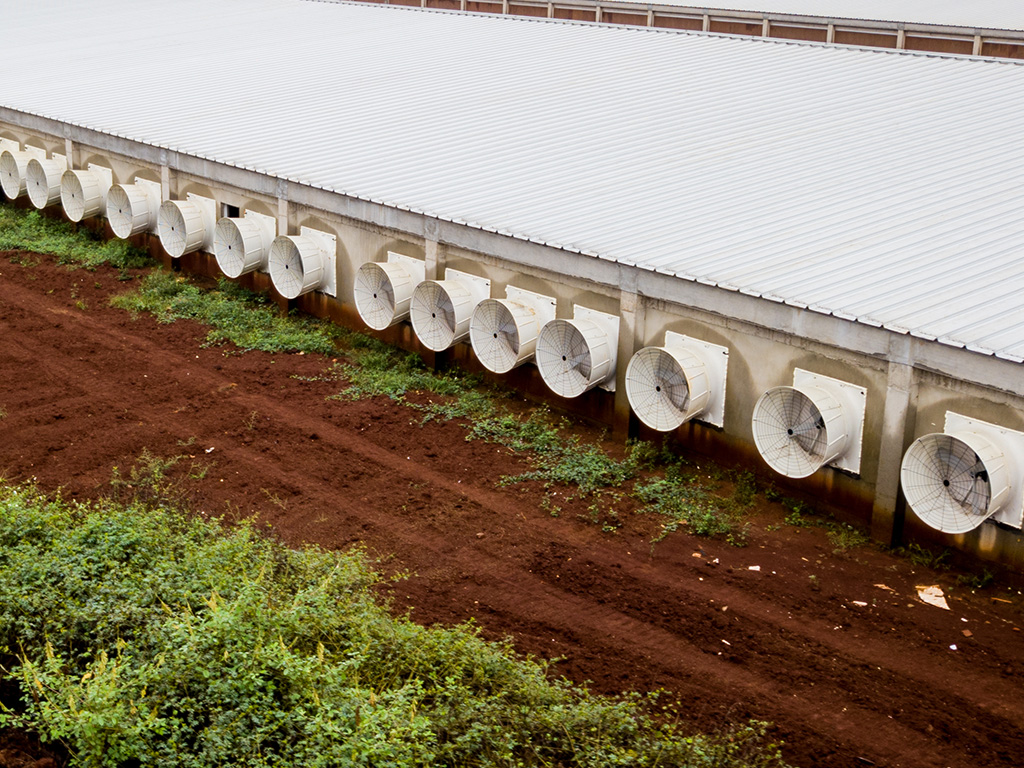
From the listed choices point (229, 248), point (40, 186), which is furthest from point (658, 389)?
point (40, 186)

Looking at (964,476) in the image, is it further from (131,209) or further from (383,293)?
(131,209)

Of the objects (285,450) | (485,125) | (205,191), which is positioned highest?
(485,125)

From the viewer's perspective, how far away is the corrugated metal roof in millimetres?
15117

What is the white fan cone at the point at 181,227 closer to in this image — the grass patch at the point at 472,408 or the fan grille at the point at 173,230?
the fan grille at the point at 173,230

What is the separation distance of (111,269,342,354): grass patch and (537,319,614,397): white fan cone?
4.68 m

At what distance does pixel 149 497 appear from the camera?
14203 millimetres

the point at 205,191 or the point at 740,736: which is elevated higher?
the point at 205,191

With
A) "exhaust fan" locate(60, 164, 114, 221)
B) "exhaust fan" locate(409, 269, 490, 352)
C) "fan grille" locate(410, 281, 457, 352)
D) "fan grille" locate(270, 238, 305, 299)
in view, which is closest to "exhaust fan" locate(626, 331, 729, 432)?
"exhaust fan" locate(409, 269, 490, 352)

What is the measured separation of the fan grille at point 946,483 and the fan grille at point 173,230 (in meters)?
15.0

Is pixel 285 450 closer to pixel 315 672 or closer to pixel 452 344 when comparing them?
pixel 452 344

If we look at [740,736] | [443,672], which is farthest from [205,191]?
[740,736]

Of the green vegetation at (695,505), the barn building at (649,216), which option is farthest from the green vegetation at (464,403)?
the barn building at (649,216)

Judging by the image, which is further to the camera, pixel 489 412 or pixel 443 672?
pixel 489 412

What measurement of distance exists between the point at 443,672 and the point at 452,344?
334 inches
